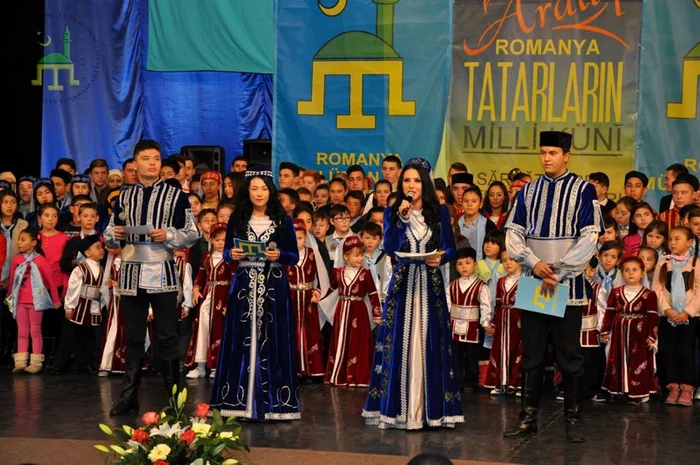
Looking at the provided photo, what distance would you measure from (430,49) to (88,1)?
13.2 feet

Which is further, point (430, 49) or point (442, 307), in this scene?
point (430, 49)

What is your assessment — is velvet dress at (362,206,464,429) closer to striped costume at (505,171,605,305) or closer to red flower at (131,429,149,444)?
striped costume at (505,171,605,305)

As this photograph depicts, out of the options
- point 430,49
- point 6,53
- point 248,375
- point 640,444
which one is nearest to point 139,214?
point 248,375

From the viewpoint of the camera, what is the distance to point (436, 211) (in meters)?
6.78

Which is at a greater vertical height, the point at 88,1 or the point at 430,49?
the point at 88,1

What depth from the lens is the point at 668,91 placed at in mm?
10102

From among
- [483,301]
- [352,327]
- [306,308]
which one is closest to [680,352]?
[483,301]

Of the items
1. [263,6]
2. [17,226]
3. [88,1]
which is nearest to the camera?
[17,226]

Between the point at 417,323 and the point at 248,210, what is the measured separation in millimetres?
1218

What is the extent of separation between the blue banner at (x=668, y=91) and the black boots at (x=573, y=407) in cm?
403

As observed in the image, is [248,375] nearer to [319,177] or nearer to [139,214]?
[139,214]

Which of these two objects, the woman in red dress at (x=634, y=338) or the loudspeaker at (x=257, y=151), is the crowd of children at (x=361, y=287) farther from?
the loudspeaker at (x=257, y=151)

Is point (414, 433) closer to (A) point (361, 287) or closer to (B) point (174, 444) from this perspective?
(A) point (361, 287)

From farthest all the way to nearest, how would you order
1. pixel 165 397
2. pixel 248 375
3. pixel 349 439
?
pixel 165 397 → pixel 248 375 → pixel 349 439
